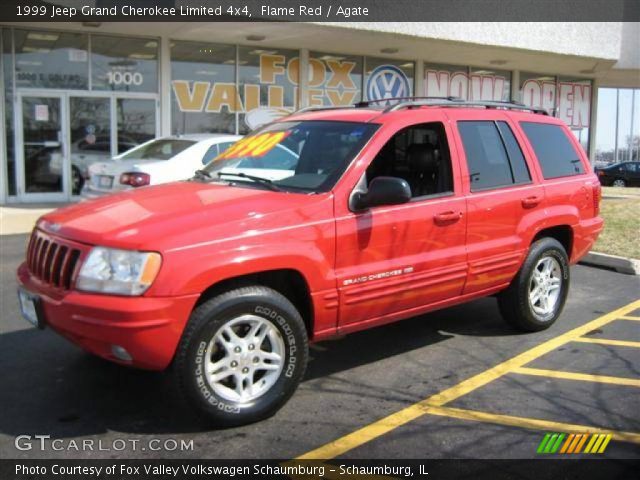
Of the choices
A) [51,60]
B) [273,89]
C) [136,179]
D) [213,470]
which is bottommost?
[213,470]

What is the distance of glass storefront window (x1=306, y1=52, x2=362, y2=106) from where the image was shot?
673 inches

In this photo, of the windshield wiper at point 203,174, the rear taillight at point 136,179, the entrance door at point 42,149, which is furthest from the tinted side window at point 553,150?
the entrance door at point 42,149

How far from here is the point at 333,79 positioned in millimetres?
17453

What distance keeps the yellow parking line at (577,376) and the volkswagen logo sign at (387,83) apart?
14079mm

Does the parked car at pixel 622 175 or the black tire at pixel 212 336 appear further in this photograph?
the parked car at pixel 622 175

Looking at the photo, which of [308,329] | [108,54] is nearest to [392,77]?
[108,54]

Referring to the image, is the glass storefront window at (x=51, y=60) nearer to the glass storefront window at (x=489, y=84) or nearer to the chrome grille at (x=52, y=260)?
the chrome grille at (x=52, y=260)

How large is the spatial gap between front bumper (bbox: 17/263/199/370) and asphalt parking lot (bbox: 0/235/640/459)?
521mm

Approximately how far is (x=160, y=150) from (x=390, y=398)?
6.65 meters

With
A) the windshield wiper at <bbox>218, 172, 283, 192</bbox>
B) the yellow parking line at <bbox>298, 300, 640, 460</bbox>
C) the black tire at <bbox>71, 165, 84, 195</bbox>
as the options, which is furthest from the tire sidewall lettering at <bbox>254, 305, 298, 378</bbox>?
the black tire at <bbox>71, 165, 84, 195</bbox>

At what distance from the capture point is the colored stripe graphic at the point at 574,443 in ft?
11.4

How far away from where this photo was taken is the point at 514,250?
5176mm

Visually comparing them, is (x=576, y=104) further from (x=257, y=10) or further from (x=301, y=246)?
(x=301, y=246)

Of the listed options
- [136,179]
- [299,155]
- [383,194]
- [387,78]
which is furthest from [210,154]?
[387,78]
